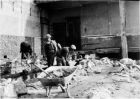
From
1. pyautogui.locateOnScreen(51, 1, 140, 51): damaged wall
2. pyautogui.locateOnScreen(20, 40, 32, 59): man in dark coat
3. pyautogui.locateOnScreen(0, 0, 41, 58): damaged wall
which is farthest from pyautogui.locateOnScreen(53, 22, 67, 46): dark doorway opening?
pyautogui.locateOnScreen(20, 40, 32, 59): man in dark coat

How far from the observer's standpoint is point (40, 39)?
18.5 m

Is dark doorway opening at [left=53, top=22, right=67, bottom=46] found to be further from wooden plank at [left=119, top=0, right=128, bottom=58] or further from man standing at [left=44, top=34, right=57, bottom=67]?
man standing at [left=44, top=34, right=57, bottom=67]

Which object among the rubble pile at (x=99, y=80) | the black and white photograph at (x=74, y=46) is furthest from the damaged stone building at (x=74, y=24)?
the rubble pile at (x=99, y=80)

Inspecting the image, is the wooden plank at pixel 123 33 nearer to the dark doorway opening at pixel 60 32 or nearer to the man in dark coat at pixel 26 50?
the dark doorway opening at pixel 60 32

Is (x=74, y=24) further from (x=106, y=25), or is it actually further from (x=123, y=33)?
(x=123, y=33)

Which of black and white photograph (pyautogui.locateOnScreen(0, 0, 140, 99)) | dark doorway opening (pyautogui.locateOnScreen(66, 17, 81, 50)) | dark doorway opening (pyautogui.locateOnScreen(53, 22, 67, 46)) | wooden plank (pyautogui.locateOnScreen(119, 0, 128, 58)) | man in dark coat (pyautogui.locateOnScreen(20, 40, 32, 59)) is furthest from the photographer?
dark doorway opening (pyautogui.locateOnScreen(53, 22, 67, 46))

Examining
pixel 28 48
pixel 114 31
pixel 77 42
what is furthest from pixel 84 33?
pixel 28 48

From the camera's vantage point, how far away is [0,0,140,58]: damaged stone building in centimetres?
1564

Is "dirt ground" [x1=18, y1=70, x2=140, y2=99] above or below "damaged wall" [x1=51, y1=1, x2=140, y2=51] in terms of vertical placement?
below

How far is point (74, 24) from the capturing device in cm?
1898

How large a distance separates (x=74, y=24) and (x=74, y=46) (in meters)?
7.53

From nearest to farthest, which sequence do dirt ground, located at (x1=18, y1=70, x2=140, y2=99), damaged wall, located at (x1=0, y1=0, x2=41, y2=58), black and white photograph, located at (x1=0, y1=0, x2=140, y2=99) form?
dirt ground, located at (x1=18, y1=70, x2=140, y2=99) → black and white photograph, located at (x1=0, y1=0, x2=140, y2=99) → damaged wall, located at (x1=0, y1=0, x2=41, y2=58)

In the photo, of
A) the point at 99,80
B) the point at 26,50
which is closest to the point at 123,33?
the point at 99,80

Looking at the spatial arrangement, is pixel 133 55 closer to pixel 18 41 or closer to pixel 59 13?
pixel 59 13
